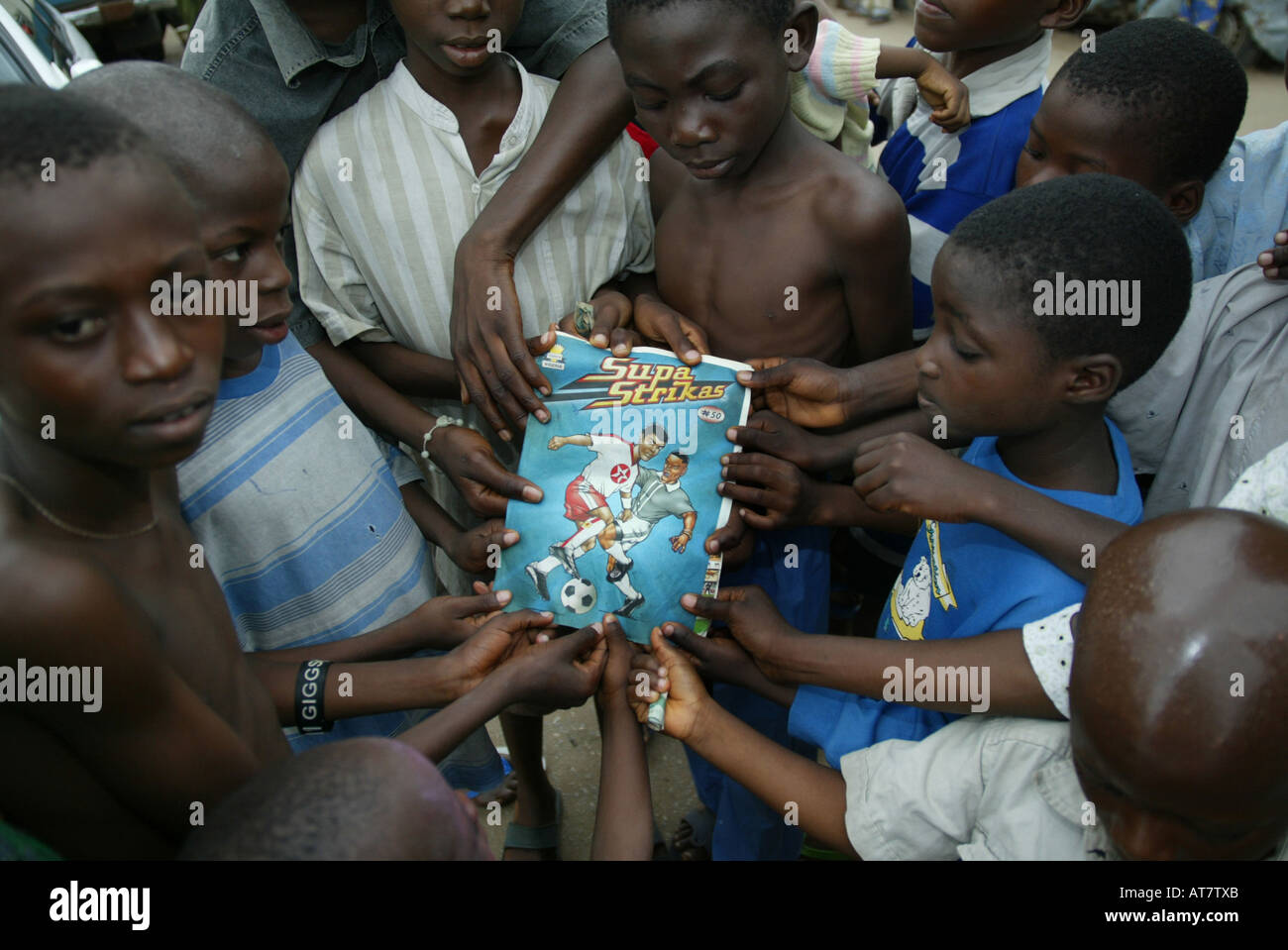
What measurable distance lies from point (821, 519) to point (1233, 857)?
91 centimetres

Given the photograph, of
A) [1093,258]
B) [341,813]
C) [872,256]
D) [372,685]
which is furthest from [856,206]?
[341,813]

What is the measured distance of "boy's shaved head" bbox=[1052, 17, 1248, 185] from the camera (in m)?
1.75

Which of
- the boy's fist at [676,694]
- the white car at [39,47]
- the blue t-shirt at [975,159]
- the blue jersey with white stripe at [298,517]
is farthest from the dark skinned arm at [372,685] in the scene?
the white car at [39,47]

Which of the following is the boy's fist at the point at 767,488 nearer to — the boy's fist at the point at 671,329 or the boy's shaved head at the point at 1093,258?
the boy's fist at the point at 671,329

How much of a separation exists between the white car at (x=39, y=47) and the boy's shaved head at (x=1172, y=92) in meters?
2.84

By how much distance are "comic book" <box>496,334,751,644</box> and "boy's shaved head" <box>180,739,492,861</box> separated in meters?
0.70

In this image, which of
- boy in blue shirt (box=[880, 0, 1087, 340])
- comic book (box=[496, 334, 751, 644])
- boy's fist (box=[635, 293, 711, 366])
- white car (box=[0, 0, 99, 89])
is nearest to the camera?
comic book (box=[496, 334, 751, 644])

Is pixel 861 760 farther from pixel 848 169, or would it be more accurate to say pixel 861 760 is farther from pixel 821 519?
pixel 848 169

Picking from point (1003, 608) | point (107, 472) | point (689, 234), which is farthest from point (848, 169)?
point (107, 472)

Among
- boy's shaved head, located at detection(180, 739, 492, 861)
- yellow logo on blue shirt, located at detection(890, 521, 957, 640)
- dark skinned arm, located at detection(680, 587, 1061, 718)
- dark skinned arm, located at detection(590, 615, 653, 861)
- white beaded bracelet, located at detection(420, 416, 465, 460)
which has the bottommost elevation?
dark skinned arm, located at detection(590, 615, 653, 861)

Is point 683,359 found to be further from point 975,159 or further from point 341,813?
point 341,813

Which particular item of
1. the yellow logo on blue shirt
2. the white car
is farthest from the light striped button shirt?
the white car

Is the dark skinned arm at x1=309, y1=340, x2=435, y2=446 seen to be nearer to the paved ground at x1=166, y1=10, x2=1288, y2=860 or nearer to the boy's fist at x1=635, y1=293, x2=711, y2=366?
the boy's fist at x1=635, y1=293, x2=711, y2=366

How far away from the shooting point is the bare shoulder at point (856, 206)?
1769mm
